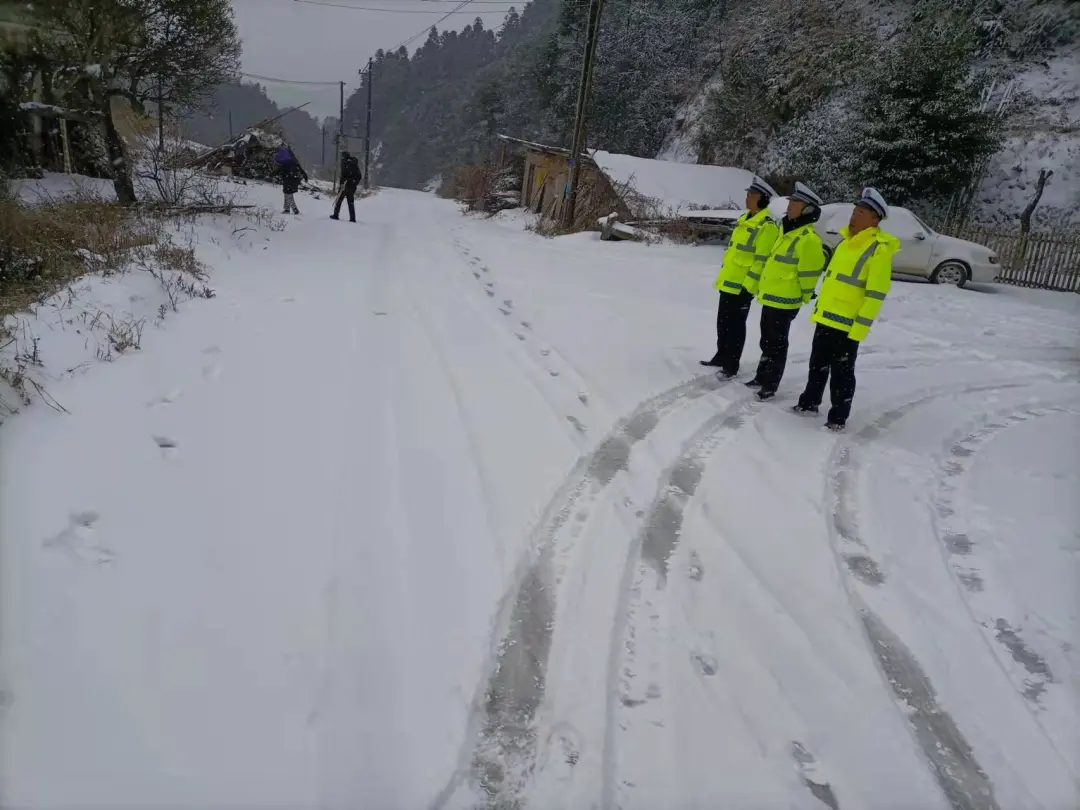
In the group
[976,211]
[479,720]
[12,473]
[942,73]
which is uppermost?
[942,73]

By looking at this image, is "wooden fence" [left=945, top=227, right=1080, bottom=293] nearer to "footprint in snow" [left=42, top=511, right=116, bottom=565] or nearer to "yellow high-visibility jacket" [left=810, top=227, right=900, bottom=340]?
"yellow high-visibility jacket" [left=810, top=227, right=900, bottom=340]

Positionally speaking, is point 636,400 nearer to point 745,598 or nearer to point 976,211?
point 745,598

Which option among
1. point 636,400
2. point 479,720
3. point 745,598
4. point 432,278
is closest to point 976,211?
point 432,278

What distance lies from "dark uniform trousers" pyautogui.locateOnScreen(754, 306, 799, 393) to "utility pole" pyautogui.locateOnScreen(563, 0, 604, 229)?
12748mm

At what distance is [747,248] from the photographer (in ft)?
18.0

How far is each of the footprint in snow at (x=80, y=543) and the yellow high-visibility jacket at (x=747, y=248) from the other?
190 inches

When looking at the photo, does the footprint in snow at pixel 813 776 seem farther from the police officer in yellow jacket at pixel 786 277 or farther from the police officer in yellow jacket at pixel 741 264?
the police officer in yellow jacket at pixel 741 264

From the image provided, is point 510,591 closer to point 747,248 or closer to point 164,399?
point 164,399

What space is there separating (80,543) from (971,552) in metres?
4.24

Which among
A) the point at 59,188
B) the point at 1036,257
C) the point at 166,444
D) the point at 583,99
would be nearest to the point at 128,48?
the point at 59,188

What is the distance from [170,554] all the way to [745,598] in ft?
8.14

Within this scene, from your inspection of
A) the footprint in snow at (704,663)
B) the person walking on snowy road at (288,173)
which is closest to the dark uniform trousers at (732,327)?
the footprint in snow at (704,663)

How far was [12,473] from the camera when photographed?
288 centimetres

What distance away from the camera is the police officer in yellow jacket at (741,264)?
17.7 ft
